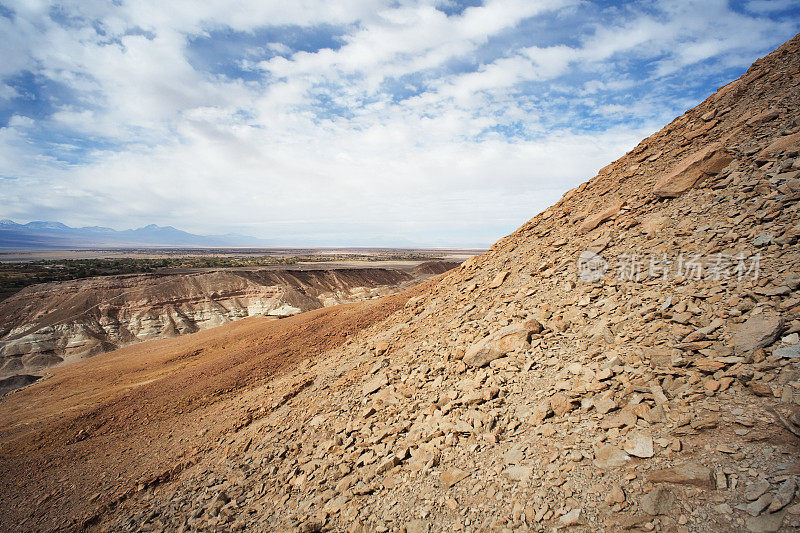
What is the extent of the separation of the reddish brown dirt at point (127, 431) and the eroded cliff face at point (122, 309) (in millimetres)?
18791

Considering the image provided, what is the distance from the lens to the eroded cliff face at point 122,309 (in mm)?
33125

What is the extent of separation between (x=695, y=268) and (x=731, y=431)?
318 centimetres

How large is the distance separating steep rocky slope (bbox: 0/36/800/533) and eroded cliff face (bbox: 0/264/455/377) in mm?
30791

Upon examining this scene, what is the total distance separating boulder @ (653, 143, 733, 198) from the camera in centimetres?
712

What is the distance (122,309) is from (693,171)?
52010 mm

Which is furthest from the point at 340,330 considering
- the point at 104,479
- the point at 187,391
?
the point at 104,479

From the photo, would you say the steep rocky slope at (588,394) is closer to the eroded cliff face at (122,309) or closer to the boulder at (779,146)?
the boulder at (779,146)

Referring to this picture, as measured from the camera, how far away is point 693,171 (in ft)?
24.2

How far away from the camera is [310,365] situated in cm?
1151
